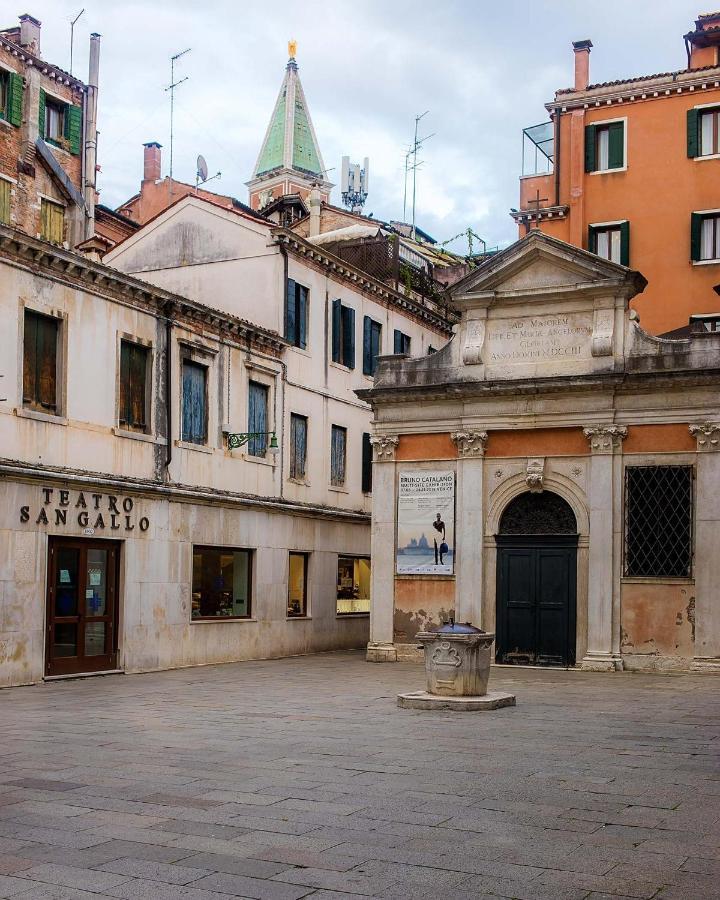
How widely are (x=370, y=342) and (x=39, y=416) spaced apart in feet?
47.8

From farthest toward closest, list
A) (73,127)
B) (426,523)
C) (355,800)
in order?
(73,127), (426,523), (355,800)

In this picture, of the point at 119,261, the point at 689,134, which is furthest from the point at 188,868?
the point at 689,134

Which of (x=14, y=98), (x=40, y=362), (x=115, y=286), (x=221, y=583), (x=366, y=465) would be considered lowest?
(x=221, y=583)

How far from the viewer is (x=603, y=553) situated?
24.3 metres

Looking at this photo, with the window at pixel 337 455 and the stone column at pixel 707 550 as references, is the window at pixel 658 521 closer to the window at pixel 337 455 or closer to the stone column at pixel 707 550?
the stone column at pixel 707 550

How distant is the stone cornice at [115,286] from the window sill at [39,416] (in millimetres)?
2519

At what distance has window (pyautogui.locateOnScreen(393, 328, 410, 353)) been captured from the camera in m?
35.4

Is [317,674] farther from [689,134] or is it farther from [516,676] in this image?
[689,134]

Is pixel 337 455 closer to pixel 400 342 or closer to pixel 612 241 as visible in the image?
pixel 400 342

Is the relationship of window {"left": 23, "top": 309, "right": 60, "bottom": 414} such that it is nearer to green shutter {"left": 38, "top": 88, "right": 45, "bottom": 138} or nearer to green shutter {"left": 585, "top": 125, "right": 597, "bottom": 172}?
green shutter {"left": 585, "top": 125, "right": 597, "bottom": 172}

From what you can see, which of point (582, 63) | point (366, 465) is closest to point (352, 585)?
point (366, 465)

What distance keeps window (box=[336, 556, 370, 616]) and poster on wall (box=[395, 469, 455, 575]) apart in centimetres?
531

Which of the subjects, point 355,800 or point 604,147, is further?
point 604,147

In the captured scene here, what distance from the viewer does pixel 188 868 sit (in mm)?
7445
